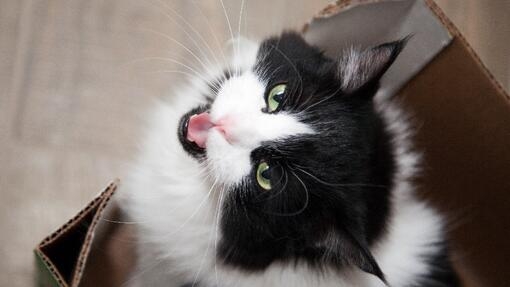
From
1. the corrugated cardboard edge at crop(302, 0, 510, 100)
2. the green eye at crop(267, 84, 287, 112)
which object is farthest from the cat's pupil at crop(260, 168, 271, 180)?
the corrugated cardboard edge at crop(302, 0, 510, 100)

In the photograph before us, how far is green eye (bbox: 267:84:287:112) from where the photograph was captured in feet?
3.18

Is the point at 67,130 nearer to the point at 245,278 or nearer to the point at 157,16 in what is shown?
the point at 157,16

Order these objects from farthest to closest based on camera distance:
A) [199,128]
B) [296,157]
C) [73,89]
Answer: [73,89] < [199,128] < [296,157]

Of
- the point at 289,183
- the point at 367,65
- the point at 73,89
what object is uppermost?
the point at 73,89

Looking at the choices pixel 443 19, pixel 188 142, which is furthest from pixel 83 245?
pixel 443 19

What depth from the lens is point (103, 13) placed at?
5.19 ft

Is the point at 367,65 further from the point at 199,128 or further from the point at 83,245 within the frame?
the point at 83,245

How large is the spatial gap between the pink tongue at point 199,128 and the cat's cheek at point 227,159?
6 centimetres

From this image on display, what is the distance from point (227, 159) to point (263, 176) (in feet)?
0.25

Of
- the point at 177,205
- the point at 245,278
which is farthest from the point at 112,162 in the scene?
the point at 245,278

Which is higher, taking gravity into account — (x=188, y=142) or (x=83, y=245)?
(x=188, y=142)

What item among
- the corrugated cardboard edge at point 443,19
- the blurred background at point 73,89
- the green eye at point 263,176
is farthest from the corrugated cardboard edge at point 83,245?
the corrugated cardboard edge at point 443,19

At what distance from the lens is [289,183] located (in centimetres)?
93

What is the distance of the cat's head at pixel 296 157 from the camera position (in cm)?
92
